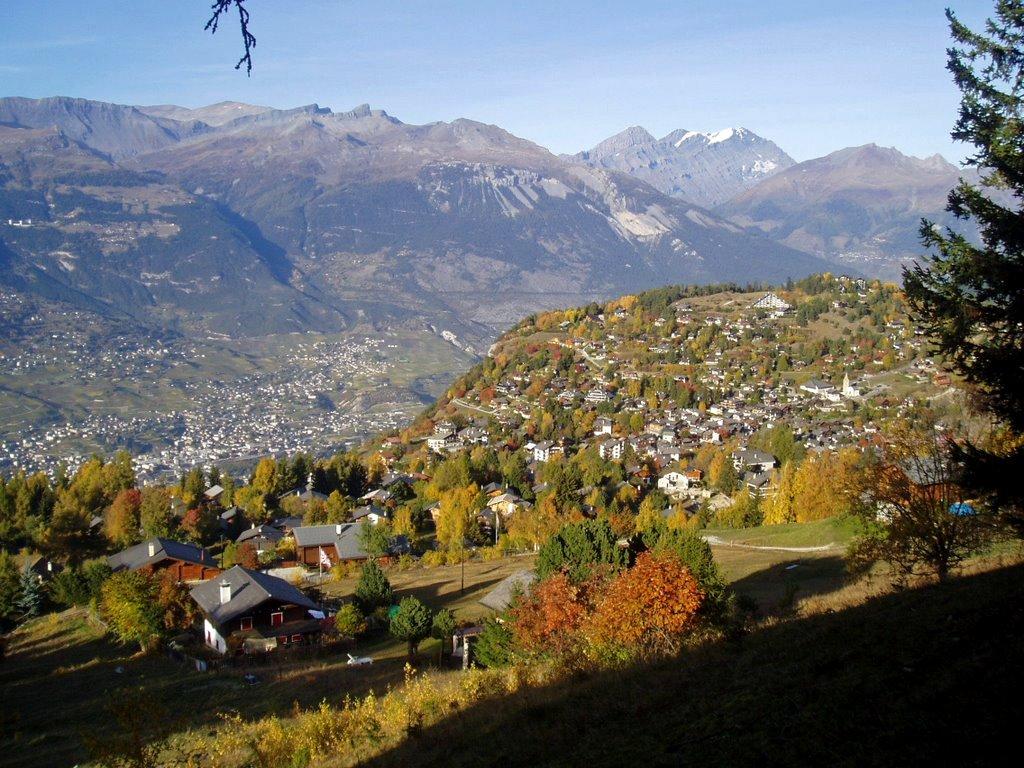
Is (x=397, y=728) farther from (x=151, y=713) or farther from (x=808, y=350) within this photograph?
(x=808, y=350)

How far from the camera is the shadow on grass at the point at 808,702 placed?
26.6 feet

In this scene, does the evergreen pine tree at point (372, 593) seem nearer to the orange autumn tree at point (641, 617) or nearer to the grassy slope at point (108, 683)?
the grassy slope at point (108, 683)

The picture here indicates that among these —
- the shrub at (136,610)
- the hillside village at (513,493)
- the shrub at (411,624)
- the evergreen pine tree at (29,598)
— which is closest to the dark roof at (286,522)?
the hillside village at (513,493)

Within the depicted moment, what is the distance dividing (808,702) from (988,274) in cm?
795

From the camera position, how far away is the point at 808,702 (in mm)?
9797

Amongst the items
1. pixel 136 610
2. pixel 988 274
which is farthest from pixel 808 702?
pixel 136 610

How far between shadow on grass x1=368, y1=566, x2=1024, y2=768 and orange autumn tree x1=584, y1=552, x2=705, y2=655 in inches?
94.5

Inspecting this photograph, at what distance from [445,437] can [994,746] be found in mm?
112440

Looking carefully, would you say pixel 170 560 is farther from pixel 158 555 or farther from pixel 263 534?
pixel 263 534

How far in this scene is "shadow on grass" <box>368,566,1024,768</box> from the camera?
8.10 metres

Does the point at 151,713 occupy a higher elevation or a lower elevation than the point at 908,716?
lower

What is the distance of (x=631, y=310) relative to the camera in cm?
18162

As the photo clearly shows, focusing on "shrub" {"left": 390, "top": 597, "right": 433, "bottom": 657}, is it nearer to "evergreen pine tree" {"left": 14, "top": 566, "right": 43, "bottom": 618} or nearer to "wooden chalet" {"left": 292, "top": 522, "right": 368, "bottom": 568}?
"wooden chalet" {"left": 292, "top": 522, "right": 368, "bottom": 568}

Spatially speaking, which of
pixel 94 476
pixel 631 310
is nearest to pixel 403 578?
pixel 94 476
